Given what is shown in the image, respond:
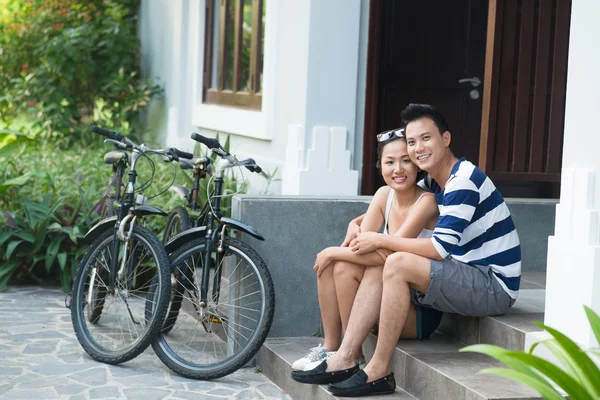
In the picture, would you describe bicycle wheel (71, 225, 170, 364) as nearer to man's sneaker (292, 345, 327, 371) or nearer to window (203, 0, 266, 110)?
man's sneaker (292, 345, 327, 371)

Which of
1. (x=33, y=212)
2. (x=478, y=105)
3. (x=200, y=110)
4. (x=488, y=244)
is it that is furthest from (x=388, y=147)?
(x=200, y=110)

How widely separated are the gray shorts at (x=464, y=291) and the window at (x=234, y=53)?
389cm

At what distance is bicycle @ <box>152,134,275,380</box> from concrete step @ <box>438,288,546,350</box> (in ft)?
3.15

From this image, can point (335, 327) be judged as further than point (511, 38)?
No

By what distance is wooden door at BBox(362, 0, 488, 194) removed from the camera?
25.0 feet

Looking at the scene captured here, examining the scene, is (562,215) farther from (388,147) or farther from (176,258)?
(176,258)

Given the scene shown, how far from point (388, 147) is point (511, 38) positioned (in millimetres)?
1642

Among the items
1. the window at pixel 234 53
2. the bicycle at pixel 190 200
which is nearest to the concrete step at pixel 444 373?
the bicycle at pixel 190 200

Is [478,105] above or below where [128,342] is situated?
above

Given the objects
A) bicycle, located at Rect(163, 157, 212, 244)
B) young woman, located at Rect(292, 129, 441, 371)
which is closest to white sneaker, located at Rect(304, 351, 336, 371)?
young woman, located at Rect(292, 129, 441, 371)

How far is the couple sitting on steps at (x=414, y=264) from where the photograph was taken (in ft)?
14.1

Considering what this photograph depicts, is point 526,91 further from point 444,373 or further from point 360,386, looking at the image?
point 360,386

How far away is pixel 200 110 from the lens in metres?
9.42

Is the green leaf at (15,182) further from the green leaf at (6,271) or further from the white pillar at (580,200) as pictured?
the white pillar at (580,200)
